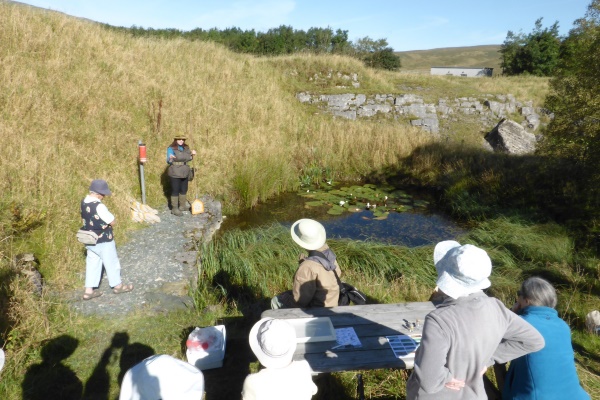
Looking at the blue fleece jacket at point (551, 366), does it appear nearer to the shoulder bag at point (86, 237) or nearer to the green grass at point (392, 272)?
the green grass at point (392, 272)

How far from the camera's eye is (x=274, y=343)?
2010mm

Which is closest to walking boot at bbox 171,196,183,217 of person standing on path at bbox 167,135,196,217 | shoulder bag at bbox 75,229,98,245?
person standing on path at bbox 167,135,196,217

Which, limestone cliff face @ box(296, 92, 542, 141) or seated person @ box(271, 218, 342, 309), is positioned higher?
limestone cliff face @ box(296, 92, 542, 141)

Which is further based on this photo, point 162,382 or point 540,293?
point 540,293

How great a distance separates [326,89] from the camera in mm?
18594

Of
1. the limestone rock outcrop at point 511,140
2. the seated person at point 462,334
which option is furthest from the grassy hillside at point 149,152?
the seated person at point 462,334

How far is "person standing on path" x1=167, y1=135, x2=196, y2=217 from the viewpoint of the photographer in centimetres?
771

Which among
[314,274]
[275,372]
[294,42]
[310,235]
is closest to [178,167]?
[310,235]

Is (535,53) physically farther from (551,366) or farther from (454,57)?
(454,57)

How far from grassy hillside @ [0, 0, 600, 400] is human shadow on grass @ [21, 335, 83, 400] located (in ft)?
0.24

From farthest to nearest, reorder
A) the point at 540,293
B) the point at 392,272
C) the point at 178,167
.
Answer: the point at 178,167 → the point at 392,272 → the point at 540,293

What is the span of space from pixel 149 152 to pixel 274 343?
8.64m

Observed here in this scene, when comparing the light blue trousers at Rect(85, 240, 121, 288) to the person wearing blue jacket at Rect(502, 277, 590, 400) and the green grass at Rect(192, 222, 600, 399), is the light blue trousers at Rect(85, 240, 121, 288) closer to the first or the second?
the green grass at Rect(192, 222, 600, 399)

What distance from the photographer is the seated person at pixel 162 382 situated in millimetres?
2061
